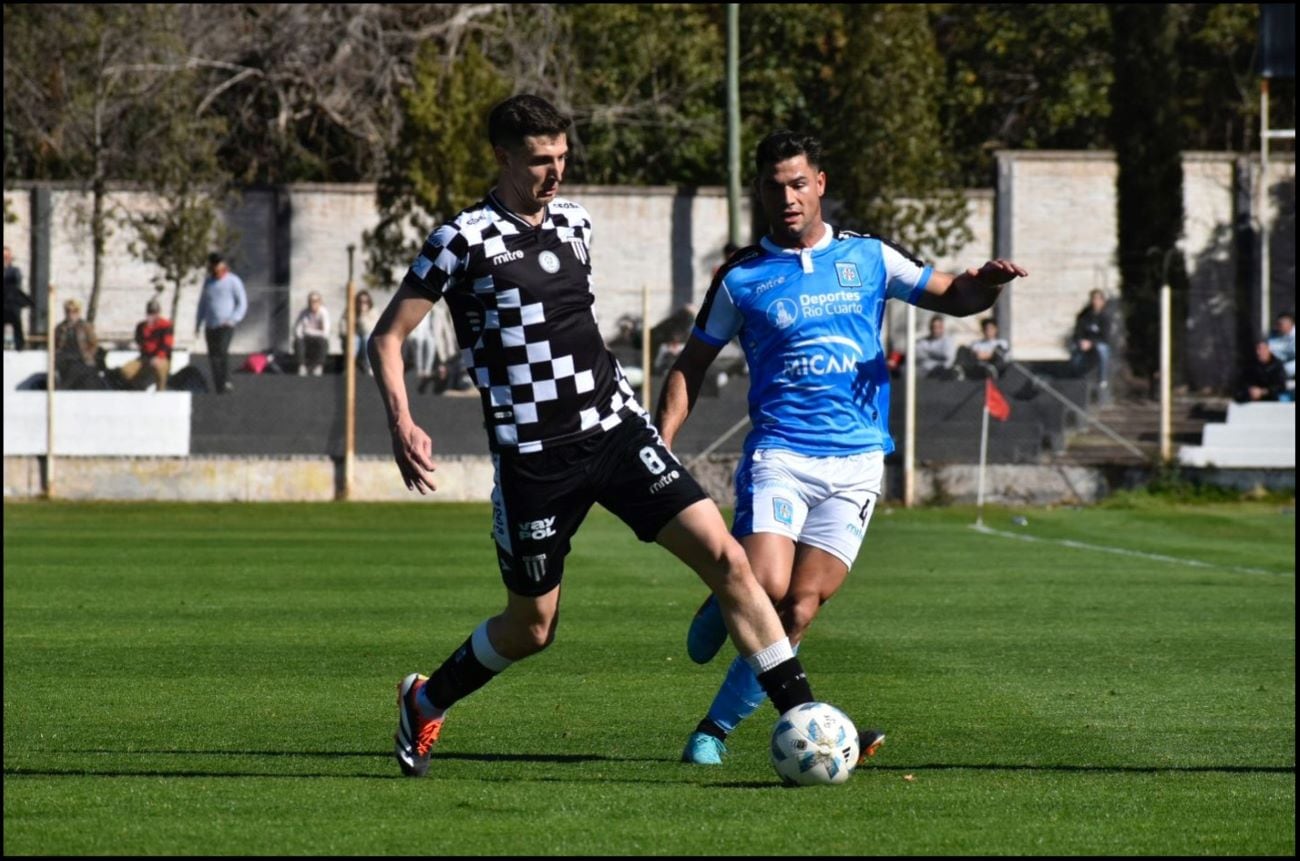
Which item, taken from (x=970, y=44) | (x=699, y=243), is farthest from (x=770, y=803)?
(x=970, y=44)

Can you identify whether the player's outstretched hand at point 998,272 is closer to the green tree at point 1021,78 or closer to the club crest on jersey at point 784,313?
the club crest on jersey at point 784,313

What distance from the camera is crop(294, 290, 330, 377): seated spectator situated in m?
24.2

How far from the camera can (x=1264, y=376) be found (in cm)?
A: 2428

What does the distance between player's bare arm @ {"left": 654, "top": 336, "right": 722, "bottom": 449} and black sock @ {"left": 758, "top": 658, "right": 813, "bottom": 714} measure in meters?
1.28

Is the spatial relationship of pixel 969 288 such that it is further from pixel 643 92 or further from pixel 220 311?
pixel 643 92

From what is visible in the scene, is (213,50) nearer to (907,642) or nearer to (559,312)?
(907,642)

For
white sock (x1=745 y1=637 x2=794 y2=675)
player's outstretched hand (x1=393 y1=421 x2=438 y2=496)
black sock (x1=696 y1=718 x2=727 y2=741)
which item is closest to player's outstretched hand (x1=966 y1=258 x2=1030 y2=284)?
white sock (x1=745 y1=637 x2=794 y2=675)

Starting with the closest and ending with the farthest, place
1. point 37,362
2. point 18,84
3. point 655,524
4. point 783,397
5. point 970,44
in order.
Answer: point 655,524, point 783,397, point 37,362, point 18,84, point 970,44

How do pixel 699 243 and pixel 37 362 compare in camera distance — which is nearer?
pixel 37 362

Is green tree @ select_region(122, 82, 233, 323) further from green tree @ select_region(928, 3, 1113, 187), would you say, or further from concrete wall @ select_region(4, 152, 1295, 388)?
green tree @ select_region(928, 3, 1113, 187)

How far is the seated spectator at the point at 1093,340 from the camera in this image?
81.1 feet

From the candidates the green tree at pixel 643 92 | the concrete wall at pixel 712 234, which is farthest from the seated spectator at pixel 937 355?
the green tree at pixel 643 92

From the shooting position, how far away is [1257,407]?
24.0 m

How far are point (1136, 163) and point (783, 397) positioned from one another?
88.2 ft
